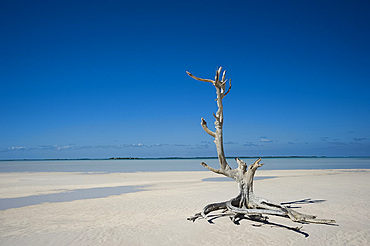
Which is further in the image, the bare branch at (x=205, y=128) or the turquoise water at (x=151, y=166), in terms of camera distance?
the turquoise water at (x=151, y=166)

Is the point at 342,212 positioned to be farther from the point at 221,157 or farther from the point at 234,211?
the point at 221,157

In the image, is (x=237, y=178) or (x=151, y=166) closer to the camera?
(x=237, y=178)

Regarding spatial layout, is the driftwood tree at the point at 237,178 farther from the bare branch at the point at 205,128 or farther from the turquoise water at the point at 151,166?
the turquoise water at the point at 151,166

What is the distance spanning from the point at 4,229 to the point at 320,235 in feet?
26.8

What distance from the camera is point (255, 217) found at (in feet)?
25.9

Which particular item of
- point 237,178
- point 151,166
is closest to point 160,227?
point 237,178

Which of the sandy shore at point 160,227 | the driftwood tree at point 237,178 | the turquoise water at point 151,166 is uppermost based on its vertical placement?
the driftwood tree at point 237,178

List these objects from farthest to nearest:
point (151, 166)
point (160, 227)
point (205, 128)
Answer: point (151, 166) → point (205, 128) → point (160, 227)

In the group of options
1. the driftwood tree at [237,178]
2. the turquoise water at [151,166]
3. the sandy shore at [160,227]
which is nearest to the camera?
the sandy shore at [160,227]

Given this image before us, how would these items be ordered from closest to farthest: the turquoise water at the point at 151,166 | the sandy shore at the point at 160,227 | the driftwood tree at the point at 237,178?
the sandy shore at the point at 160,227
the driftwood tree at the point at 237,178
the turquoise water at the point at 151,166

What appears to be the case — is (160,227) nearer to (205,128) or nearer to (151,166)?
(205,128)

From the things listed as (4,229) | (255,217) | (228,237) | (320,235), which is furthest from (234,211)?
(4,229)

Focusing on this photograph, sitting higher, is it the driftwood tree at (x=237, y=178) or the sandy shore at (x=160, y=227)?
the driftwood tree at (x=237, y=178)

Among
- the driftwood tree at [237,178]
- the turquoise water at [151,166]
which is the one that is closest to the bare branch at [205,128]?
the driftwood tree at [237,178]
